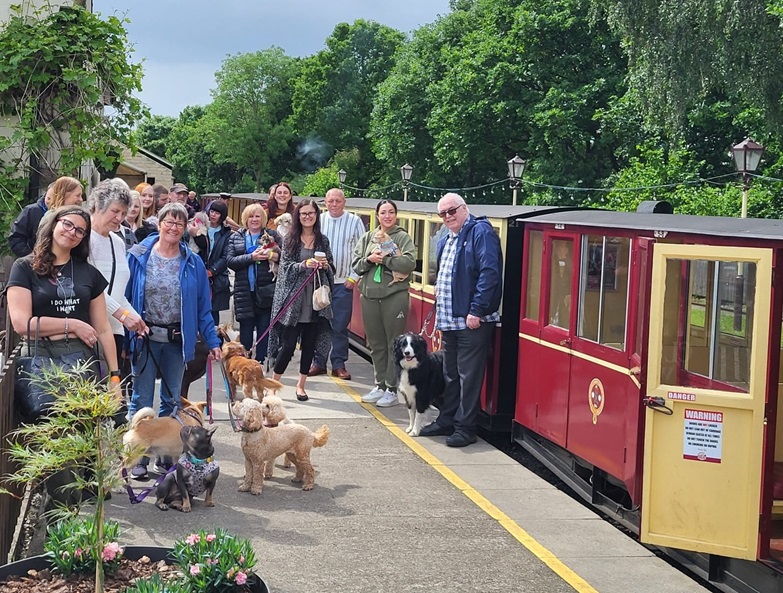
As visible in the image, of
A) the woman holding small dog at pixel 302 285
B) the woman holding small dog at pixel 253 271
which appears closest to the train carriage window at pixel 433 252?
the woman holding small dog at pixel 302 285

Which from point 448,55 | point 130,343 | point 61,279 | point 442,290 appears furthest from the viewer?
point 448,55

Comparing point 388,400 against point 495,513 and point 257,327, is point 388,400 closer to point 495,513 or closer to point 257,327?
point 257,327

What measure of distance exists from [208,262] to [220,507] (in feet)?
17.8

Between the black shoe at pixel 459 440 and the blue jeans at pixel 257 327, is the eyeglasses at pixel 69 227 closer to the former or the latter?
the black shoe at pixel 459 440

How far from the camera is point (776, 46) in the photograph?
26625mm

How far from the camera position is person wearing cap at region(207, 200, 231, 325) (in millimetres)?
12266

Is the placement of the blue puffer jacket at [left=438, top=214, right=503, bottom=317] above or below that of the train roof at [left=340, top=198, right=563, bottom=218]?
below

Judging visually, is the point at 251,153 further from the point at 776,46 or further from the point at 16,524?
the point at 16,524

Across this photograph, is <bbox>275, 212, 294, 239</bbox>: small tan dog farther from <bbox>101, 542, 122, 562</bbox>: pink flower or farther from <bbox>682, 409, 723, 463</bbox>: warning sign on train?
<bbox>101, 542, 122, 562</bbox>: pink flower

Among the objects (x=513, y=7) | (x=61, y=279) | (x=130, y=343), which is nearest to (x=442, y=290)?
(x=130, y=343)

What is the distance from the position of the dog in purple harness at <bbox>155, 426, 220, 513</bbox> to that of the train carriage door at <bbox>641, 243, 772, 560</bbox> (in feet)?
9.36

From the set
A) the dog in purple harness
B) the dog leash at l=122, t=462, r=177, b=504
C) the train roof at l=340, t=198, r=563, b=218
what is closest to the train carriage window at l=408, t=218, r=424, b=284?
the train roof at l=340, t=198, r=563, b=218

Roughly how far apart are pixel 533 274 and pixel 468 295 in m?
0.63

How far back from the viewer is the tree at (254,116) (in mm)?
104375
